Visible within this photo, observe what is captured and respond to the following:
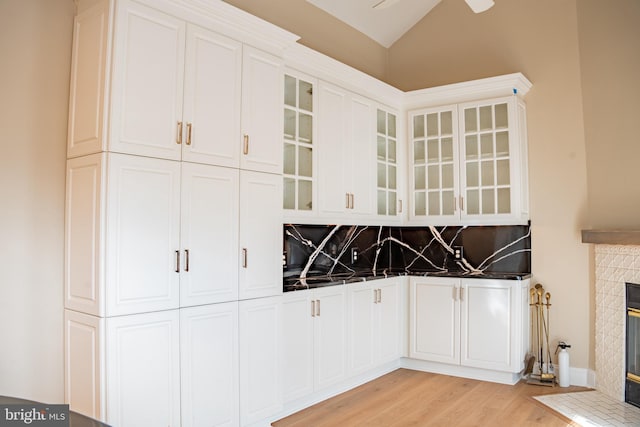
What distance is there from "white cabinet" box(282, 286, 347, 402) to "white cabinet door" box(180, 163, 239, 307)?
24.1 inches

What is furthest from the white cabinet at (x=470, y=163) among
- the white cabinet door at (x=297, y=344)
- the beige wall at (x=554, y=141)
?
the white cabinet door at (x=297, y=344)

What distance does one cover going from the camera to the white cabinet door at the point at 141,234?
230 centimetres

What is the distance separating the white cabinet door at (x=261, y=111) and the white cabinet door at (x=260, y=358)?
2.98 ft

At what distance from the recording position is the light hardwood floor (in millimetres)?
3260

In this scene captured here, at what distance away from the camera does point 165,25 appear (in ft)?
8.39

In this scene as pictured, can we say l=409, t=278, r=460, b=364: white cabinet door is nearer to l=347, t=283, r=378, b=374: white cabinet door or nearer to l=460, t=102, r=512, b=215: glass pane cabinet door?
l=347, t=283, r=378, b=374: white cabinet door

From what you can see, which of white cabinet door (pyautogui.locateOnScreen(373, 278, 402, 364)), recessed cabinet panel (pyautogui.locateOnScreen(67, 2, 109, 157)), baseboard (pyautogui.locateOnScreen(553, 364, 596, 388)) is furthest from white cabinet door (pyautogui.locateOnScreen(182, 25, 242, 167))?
baseboard (pyautogui.locateOnScreen(553, 364, 596, 388))

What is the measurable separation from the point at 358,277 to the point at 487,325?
1230 millimetres

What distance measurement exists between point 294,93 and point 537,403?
9.92 ft

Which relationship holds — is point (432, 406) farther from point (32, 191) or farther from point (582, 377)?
point (32, 191)

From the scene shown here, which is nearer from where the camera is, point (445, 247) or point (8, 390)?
point (8, 390)

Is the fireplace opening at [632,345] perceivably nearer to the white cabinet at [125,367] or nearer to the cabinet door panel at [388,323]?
the cabinet door panel at [388,323]

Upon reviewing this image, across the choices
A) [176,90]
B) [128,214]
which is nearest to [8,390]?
[128,214]

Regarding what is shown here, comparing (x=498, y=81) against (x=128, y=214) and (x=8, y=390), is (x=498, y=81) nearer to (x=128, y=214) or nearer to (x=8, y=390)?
(x=128, y=214)
